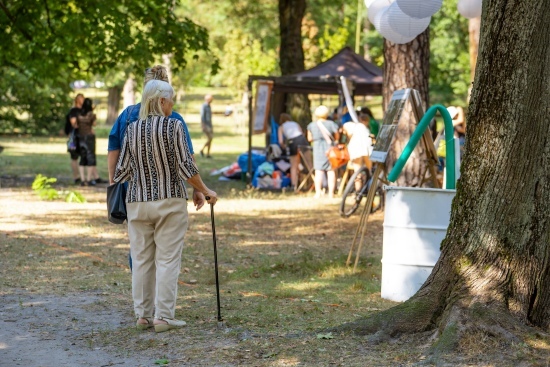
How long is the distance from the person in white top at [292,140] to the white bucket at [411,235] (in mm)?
11819

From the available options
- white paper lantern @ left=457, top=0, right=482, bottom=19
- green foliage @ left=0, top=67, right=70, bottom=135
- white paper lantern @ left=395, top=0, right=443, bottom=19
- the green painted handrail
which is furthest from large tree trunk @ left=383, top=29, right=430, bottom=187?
green foliage @ left=0, top=67, right=70, bottom=135

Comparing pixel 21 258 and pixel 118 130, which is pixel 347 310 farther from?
pixel 21 258

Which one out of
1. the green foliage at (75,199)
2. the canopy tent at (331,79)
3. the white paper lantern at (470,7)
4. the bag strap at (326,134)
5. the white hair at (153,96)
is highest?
the white paper lantern at (470,7)

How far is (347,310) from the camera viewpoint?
26.2 ft

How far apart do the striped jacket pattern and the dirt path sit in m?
1.07

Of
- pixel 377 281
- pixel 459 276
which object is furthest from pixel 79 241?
pixel 459 276

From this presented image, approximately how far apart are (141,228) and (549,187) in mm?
2706

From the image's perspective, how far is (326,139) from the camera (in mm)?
18875

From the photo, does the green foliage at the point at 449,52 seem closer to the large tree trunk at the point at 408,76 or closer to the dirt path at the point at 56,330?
the large tree trunk at the point at 408,76

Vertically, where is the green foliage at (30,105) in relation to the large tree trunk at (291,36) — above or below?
below

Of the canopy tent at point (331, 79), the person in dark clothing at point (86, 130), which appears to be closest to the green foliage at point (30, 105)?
the canopy tent at point (331, 79)

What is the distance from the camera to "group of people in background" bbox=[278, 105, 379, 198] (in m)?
17.0

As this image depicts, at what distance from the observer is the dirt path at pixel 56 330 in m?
6.21

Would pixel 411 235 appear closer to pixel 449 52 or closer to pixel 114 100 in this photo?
pixel 449 52
